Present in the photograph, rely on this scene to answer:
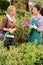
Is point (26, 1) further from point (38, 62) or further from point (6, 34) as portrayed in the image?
point (38, 62)

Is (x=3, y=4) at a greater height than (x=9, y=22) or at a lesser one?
lesser

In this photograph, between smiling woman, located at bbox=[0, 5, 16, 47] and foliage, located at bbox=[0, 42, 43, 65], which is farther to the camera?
smiling woman, located at bbox=[0, 5, 16, 47]

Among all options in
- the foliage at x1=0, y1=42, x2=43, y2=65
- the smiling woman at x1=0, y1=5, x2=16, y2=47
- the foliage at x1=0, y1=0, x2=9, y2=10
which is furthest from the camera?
the foliage at x1=0, y1=0, x2=9, y2=10

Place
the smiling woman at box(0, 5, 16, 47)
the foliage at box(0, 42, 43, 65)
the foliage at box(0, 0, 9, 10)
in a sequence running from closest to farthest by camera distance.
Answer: the foliage at box(0, 42, 43, 65) < the smiling woman at box(0, 5, 16, 47) < the foliage at box(0, 0, 9, 10)

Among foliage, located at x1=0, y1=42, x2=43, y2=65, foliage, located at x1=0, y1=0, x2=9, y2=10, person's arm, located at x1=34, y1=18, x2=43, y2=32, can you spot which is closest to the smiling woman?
person's arm, located at x1=34, y1=18, x2=43, y2=32

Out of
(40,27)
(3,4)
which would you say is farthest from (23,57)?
(3,4)

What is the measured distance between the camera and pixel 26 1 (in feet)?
59.0

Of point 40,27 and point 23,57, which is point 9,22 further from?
point 23,57

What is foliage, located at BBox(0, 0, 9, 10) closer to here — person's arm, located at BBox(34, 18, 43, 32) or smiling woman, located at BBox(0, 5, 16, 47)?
smiling woman, located at BBox(0, 5, 16, 47)

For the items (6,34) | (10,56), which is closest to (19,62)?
(10,56)

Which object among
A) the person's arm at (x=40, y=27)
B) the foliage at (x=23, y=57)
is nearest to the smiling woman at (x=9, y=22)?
the person's arm at (x=40, y=27)

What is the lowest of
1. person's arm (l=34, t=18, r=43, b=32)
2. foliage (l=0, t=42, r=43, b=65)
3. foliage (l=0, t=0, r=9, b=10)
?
foliage (l=0, t=0, r=9, b=10)

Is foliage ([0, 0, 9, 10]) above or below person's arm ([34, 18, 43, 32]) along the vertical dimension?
below

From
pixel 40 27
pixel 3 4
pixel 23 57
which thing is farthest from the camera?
pixel 3 4
